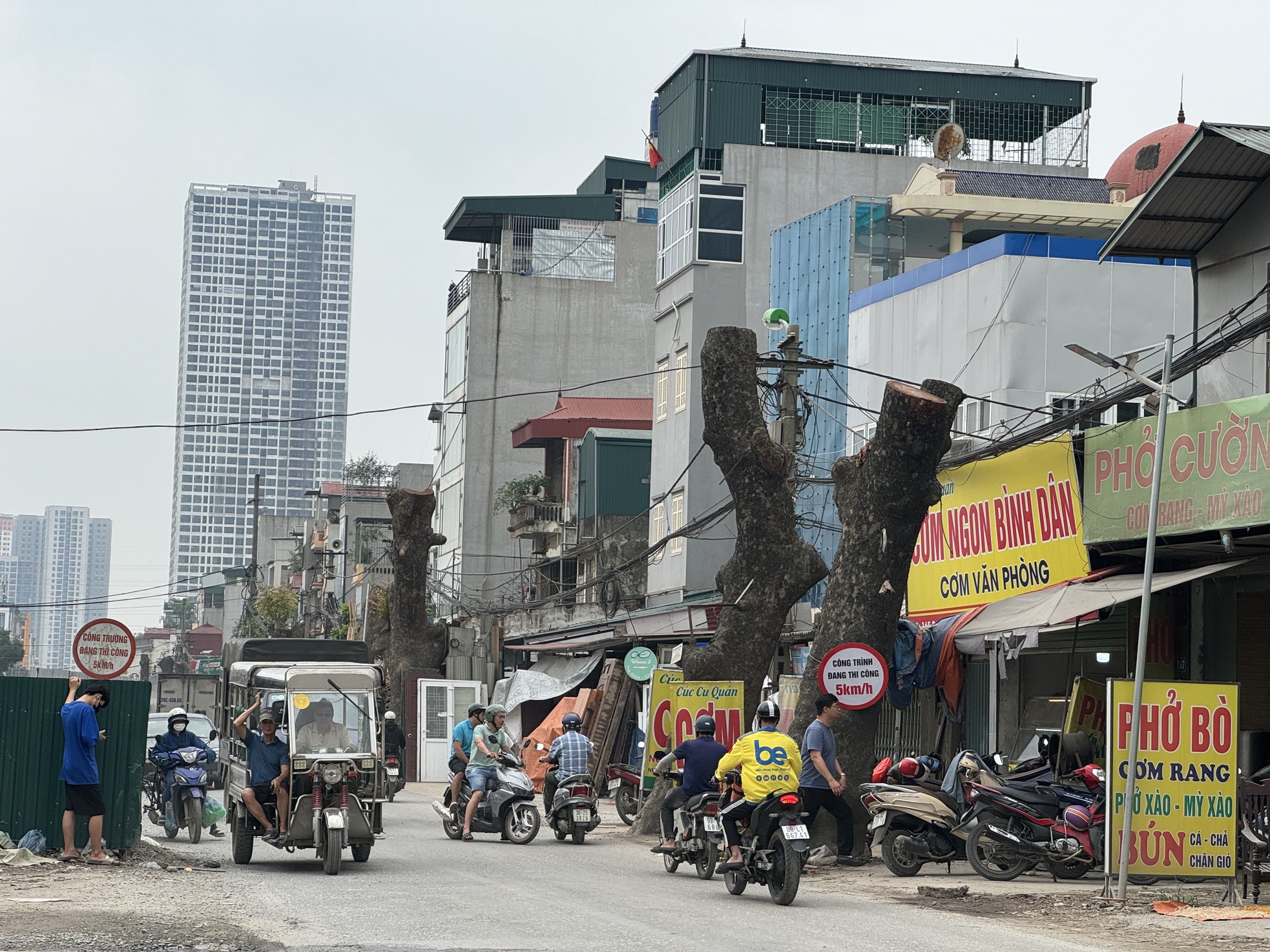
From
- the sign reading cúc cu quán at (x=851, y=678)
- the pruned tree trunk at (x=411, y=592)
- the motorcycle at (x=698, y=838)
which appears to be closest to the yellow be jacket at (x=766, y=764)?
the motorcycle at (x=698, y=838)

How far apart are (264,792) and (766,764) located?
523 cm

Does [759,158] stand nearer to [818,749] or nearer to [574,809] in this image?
[574,809]

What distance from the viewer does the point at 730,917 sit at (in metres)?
12.3

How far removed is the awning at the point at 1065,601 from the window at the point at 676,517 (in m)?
22.9

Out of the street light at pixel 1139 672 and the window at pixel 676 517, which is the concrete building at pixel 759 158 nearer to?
the window at pixel 676 517

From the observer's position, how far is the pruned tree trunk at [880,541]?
56.7 feet

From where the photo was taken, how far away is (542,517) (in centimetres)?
5372

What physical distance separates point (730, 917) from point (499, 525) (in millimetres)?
49208

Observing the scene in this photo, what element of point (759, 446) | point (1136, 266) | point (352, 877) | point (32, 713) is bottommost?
point (352, 877)

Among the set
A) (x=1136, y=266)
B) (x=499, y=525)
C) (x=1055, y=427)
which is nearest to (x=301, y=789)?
(x=1055, y=427)

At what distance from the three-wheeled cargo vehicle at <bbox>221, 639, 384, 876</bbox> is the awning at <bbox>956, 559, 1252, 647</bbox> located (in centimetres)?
675

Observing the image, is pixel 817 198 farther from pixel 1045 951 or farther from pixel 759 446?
pixel 1045 951

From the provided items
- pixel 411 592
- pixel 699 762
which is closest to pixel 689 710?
pixel 699 762

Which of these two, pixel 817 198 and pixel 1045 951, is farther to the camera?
pixel 817 198
